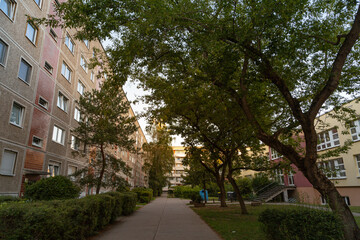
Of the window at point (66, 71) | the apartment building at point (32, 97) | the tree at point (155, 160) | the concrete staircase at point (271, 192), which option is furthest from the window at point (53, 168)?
the tree at point (155, 160)

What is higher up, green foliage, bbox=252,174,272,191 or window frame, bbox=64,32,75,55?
window frame, bbox=64,32,75,55

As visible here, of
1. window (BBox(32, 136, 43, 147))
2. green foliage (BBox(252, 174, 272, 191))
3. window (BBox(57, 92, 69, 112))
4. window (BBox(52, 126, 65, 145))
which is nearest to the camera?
window (BBox(32, 136, 43, 147))

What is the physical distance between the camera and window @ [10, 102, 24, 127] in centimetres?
1258

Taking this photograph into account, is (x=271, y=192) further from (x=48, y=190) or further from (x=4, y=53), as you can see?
(x=4, y=53)

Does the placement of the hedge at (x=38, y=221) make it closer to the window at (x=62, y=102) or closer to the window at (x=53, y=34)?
the window at (x=62, y=102)

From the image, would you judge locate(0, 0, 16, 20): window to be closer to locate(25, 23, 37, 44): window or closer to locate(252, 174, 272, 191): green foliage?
locate(25, 23, 37, 44): window

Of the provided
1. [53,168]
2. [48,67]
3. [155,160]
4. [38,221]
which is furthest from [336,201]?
[155,160]

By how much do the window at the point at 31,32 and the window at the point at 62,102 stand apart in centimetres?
464

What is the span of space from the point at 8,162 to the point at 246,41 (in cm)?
1232

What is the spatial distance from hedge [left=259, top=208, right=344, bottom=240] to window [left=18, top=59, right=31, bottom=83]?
13881 mm

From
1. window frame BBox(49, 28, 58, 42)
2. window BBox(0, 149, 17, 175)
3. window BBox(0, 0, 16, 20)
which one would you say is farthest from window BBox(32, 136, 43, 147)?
window frame BBox(49, 28, 58, 42)

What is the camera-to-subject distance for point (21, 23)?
42.9 feet

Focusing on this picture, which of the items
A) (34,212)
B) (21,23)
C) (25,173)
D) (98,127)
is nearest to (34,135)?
(25,173)

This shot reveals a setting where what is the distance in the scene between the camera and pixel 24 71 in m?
13.6
